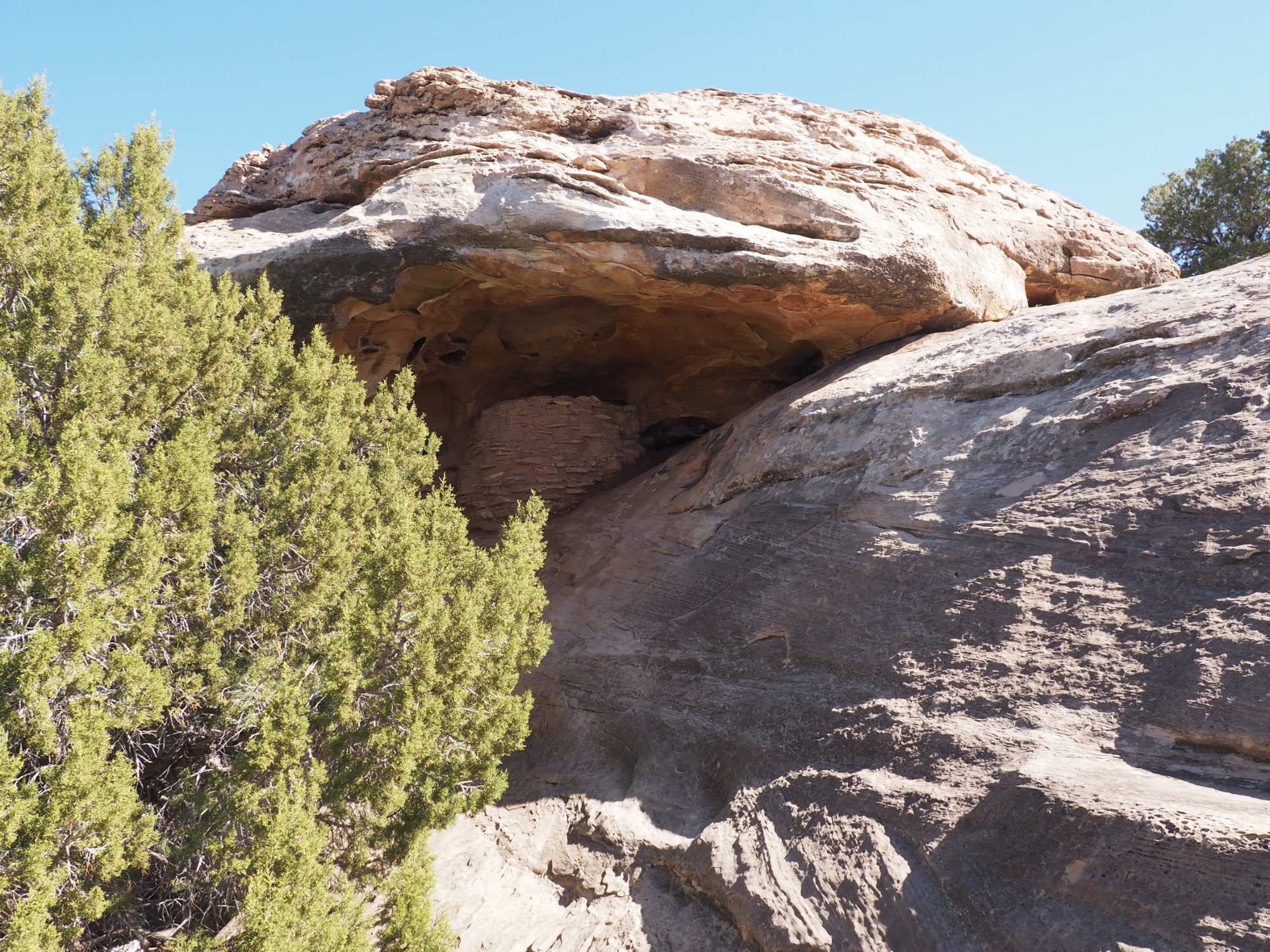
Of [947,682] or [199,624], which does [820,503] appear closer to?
[947,682]

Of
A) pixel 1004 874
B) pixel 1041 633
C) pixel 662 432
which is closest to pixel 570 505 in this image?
pixel 662 432

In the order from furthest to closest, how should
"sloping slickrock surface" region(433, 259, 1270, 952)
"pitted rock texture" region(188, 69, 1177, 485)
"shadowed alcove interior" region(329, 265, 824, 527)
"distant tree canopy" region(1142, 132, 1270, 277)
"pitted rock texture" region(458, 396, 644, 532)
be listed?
1. "distant tree canopy" region(1142, 132, 1270, 277)
2. "pitted rock texture" region(458, 396, 644, 532)
3. "shadowed alcove interior" region(329, 265, 824, 527)
4. "pitted rock texture" region(188, 69, 1177, 485)
5. "sloping slickrock surface" region(433, 259, 1270, 952)

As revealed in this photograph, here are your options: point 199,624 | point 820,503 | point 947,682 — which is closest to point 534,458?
point 820,503

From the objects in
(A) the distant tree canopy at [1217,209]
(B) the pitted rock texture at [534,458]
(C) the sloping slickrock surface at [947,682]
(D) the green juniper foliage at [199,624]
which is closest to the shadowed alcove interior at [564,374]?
(B) the pitted rock texture at [534,458]

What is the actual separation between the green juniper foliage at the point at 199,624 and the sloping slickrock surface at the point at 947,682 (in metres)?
0.88

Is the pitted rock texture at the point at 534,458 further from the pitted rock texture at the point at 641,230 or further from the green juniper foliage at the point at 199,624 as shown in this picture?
the green juniper foliage at the point at 199,624

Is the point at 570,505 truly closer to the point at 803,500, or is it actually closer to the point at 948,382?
the point at 803,500

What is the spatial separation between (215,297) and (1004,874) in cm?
572

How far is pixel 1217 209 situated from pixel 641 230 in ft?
40.2

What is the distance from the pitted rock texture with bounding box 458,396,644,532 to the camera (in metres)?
8.94

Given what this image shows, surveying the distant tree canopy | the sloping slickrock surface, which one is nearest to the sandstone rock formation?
the sloping slickrock surface

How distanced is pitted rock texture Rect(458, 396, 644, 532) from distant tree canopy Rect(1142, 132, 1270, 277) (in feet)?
34.5

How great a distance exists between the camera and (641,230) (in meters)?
7.01

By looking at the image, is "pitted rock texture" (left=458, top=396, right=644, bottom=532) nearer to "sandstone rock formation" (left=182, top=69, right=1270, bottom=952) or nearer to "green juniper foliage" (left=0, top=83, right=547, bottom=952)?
"sandstone rock formation" (left=182, top=69, right=1270, bottom=952)
